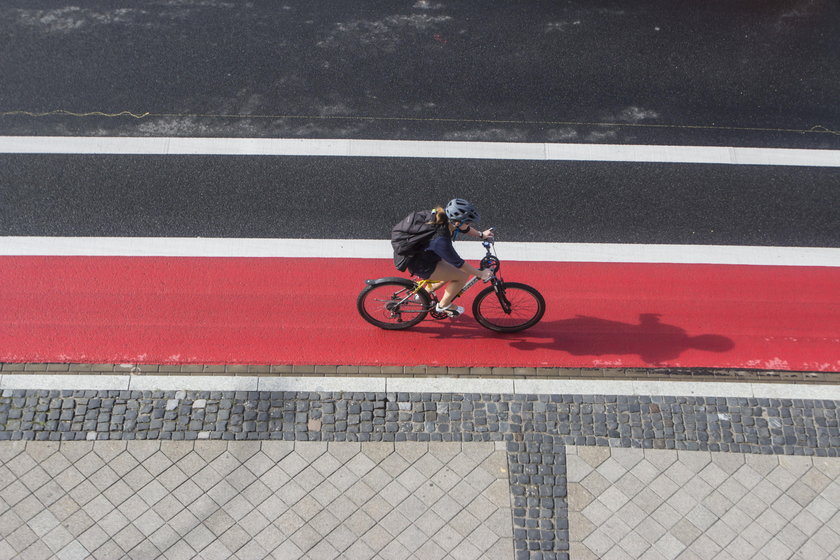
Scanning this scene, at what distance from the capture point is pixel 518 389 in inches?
284

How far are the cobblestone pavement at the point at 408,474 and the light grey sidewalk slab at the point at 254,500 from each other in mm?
13

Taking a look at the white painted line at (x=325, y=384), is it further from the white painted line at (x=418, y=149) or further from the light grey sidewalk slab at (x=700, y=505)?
the white painted line at (x=418, y=149)

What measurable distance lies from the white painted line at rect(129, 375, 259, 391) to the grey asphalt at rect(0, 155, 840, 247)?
6.35 ft

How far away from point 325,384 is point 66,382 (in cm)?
248

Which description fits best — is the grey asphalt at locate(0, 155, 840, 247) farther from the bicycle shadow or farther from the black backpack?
the black backpack

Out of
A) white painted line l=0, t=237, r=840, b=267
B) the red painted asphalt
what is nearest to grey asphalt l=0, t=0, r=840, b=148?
white painted line l=0, t=237, r=840, b=267

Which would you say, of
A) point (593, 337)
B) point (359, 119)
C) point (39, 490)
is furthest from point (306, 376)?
point (359, 119)

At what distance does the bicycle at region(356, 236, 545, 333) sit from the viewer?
7.17 meters

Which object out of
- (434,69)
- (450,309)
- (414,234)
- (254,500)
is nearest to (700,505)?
(450,309)

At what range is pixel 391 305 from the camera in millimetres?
7414

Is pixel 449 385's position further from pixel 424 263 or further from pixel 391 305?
pixel 424 263

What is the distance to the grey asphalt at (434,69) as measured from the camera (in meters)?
9.59

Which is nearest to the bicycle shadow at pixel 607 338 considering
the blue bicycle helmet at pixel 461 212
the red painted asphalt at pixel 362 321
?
the red painted asphalt at pixel 362 321

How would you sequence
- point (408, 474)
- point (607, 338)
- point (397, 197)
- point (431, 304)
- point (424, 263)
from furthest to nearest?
point (397, 197) → point (607, 338) → point (431, 304) → point (424, 263) → point (408, 474)
